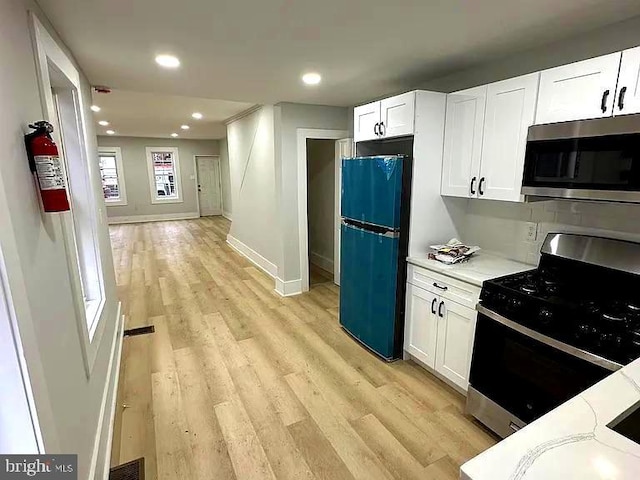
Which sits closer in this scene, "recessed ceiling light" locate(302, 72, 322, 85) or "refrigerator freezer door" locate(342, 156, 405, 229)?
"refrigerator freezer door" locate(342, 156, 405, 229)

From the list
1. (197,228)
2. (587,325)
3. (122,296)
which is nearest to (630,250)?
(587,325)

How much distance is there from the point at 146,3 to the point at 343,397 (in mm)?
2645

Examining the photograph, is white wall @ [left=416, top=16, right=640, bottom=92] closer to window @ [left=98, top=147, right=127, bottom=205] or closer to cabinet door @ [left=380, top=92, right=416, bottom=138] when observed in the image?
cabinet door @ [left=380, top=92, right=416, bottom=138]

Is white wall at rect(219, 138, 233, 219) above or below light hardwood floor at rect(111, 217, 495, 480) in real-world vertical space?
above

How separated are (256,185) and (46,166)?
13.4ft

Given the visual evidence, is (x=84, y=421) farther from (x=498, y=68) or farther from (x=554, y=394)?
(x=498, y=68)

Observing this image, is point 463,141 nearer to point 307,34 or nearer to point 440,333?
point 307,34

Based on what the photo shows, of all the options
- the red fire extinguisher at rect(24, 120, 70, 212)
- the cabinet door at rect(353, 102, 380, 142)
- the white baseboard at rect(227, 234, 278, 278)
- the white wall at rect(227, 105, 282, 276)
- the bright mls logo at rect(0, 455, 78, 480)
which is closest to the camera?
the bright mls logo at rect(0, 455, 78, 480)

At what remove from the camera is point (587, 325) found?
1573 mm

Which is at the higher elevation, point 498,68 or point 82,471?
point 498,68

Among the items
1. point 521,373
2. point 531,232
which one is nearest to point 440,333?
point 521,373

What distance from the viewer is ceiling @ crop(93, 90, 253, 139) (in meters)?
4.24

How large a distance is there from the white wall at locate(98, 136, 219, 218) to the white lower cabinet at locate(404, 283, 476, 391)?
925 centimetres

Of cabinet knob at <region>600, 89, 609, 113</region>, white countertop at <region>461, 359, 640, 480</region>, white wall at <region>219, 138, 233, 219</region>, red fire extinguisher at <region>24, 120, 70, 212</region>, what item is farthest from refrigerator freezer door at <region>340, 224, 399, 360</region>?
white wall at <region>219, 138, 233, 219</region>
